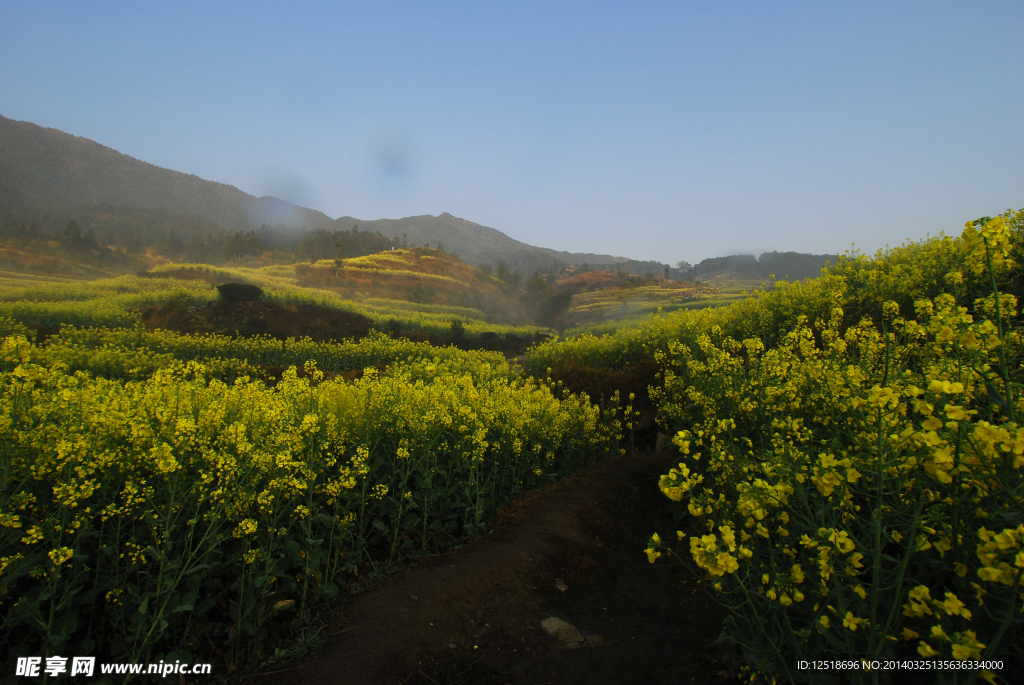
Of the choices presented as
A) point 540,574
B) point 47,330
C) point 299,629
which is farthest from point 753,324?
point 47,330

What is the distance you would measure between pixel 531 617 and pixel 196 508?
2.50 meters

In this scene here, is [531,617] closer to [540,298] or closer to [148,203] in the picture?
[540,298]

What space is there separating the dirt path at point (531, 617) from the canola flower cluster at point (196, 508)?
45 cm

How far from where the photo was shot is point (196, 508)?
9.68 feet

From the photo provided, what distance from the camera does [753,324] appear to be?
8.51 meters

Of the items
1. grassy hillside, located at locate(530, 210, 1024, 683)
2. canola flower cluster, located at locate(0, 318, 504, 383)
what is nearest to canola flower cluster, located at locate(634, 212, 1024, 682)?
grassy hillside, located at locate(530, 210, 1024, 683)

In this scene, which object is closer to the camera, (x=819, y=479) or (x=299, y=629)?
(x=819, y=479)

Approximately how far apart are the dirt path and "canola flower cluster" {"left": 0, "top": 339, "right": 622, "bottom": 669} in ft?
1.47

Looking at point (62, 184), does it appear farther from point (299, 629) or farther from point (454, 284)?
point (299, 629)

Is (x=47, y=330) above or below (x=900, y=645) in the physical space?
below

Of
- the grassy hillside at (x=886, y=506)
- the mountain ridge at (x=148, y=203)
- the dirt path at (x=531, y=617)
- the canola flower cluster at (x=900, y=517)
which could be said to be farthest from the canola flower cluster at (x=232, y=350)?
the mountain ridge at (x=148, y=203)

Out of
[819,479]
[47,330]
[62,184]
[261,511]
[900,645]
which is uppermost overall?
[62,184]

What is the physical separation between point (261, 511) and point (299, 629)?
2.78 ft

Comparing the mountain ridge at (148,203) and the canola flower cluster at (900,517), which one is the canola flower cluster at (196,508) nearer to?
the canola flower cluster at (900,517)
